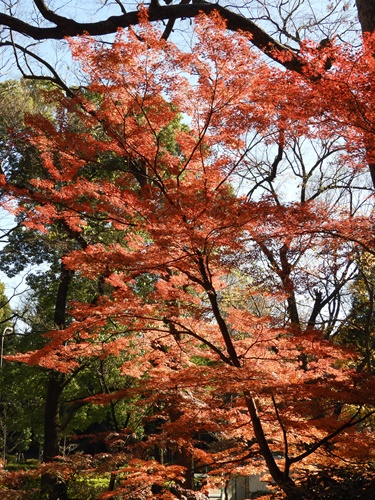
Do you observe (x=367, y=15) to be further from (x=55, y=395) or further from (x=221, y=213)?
(x=55, y=395)

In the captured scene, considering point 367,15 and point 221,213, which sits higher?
point 367,15

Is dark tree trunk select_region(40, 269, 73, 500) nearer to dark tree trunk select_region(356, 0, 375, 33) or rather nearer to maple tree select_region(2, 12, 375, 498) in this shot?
maple tree select_region(2, 12, 375, 498)

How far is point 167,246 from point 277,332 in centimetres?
152

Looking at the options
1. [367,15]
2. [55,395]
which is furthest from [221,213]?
[55,395]

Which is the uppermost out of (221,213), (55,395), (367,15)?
(367,15)

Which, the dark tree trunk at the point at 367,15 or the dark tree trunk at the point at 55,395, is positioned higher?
the dark tree trunk at the point at 367,15

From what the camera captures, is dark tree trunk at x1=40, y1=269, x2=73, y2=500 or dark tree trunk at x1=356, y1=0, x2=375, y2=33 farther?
dark tree trunk at x1=40, y1=269, x2=73, y2=500

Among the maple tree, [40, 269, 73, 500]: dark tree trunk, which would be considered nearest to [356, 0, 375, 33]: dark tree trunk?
the maple tree

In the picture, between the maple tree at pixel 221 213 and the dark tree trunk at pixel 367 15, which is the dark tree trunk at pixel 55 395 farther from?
the dark tree trunk at pixel 367 15

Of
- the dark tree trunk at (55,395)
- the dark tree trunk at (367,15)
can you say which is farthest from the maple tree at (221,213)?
the dark tree trunk at (55,395)

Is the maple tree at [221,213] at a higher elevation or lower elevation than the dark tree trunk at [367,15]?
lower

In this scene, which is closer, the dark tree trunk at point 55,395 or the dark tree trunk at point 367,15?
the dark tree trunk at point 367,15

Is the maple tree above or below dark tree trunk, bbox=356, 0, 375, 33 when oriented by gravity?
below

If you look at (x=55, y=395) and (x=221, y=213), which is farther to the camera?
(x=55, y=395)
